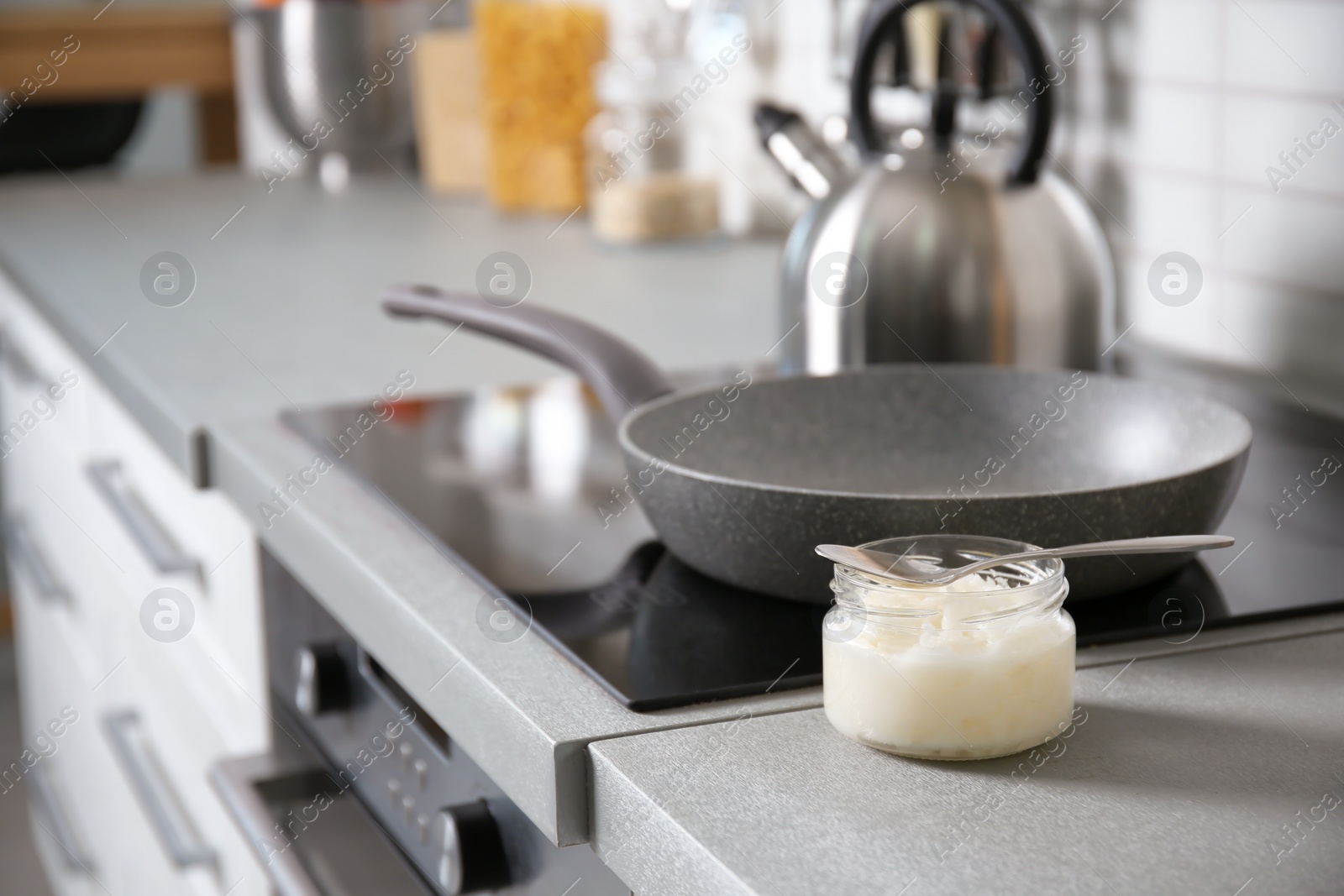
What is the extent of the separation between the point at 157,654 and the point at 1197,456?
0.84m

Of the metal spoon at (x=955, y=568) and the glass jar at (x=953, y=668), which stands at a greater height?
the metal spoon at (x=955, y=568)

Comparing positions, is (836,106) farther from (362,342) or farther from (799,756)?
(799,756)

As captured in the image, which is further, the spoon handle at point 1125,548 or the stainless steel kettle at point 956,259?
the stainless steel kettle at point 956,259

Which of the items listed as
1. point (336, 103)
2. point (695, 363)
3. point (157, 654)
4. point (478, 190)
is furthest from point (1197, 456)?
point (336, 103)

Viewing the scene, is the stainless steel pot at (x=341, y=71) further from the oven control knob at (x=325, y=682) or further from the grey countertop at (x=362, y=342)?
the oven control knob at (x=325, y=682)

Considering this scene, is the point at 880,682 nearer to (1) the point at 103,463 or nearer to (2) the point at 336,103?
(1) the point at 103,463

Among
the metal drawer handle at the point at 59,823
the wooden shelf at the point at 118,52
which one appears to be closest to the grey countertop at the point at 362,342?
the wooden shelf at the point at 118,52

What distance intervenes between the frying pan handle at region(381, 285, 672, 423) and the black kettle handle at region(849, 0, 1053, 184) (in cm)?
25

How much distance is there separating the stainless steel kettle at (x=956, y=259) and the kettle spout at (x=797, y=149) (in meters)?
0.14

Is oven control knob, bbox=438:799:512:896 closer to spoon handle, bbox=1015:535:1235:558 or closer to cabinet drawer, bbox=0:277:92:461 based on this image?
spoon handle, bbox=1015:535:1235:558

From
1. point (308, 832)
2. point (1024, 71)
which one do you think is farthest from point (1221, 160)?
point (308, 832)

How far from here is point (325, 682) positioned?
2.69 ft

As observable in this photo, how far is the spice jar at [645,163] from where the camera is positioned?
1.65m

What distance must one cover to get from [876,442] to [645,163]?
36.5 inches
